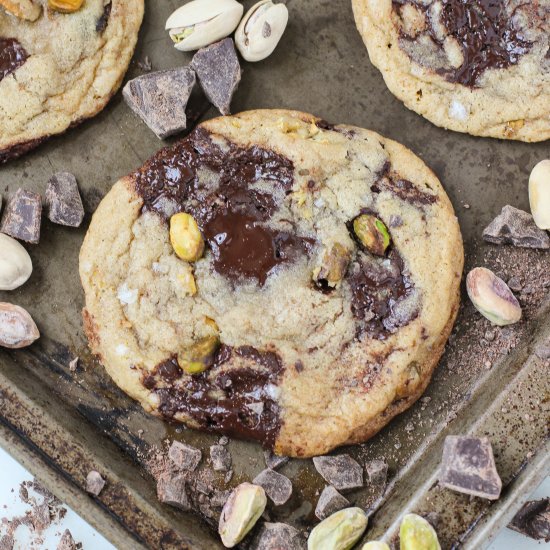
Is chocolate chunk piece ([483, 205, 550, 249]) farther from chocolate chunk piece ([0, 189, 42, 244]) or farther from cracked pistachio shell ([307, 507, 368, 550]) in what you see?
chocolate chunk piece ([0, 189, 42, 244])

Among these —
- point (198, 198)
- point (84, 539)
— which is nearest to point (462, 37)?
point (198, 198)

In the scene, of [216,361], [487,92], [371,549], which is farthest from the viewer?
[487,92]

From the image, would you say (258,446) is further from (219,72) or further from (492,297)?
(219,72)

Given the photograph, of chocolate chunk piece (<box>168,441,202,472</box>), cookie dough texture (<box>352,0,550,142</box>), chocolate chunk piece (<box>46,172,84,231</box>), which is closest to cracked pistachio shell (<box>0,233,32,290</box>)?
chocolate chunk piece (<box>46,172,84,231</box>)

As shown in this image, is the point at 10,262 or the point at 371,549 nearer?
the point at 371,549

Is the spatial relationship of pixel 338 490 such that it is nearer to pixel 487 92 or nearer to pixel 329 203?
pixel 329 203

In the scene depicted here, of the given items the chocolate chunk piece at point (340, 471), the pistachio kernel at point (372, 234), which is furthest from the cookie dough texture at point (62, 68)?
the chocolate chunk piece at point (340, 471)

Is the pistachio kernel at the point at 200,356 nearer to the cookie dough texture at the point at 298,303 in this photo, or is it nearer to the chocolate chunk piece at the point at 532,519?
the cookie dough texture at the point at 298,303
